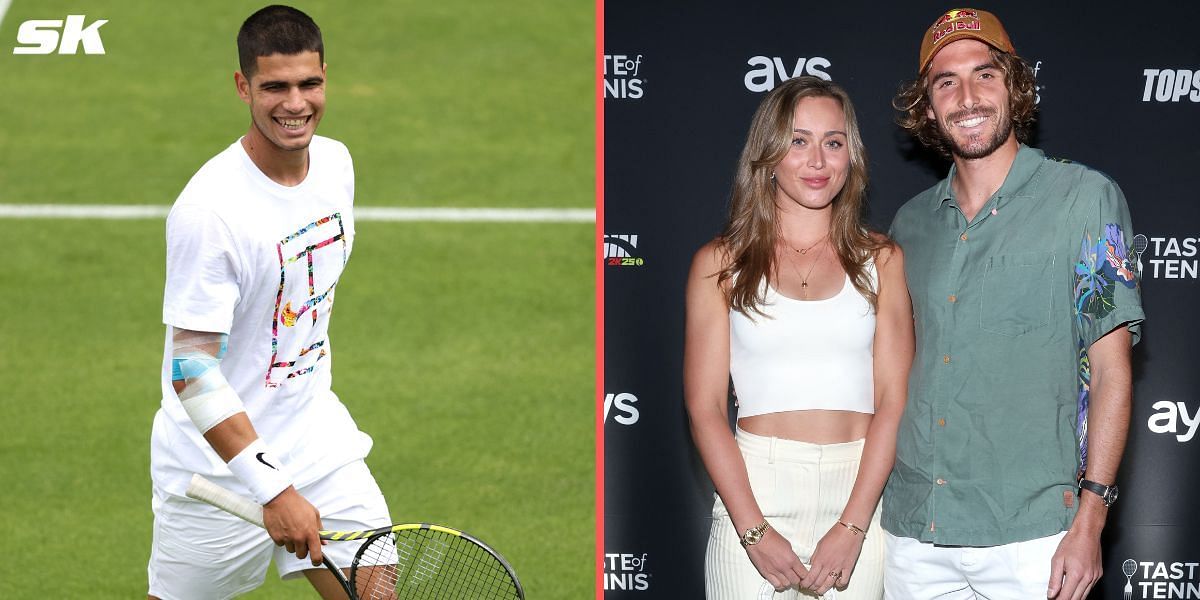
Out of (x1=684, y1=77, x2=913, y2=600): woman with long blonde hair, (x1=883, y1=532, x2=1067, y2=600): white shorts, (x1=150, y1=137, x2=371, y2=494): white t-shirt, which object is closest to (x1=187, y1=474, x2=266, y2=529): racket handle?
(x1=150, y1=137, x2=371, y2=494): white t-shirt

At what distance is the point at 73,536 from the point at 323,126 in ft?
17.3

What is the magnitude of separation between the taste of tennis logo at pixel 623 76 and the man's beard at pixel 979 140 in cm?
123

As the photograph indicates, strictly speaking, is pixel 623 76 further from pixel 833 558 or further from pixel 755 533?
pixel 833 558

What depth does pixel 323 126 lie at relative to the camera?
11875mm

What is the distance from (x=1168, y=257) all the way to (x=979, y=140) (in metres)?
1.41

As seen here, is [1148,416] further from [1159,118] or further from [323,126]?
[323,126]

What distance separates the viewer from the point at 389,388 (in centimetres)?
867

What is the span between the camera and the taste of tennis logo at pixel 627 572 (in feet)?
18.5

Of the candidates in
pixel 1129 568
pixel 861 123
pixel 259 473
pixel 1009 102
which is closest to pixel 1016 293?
pixel 1009 102

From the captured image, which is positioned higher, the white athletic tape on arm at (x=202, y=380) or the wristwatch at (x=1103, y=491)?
the white athletic tape on arm at (x=202, y=380)

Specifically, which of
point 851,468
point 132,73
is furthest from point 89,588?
point 132,73

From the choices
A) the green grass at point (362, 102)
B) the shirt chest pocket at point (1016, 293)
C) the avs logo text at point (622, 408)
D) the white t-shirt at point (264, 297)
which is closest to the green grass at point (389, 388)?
the green grass at point (362, 102)

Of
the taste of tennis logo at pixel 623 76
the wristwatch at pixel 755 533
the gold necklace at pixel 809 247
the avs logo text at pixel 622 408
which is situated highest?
the taste of tennis logo at pixel 623 76

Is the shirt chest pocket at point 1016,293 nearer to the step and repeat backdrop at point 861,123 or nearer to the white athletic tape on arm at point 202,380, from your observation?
the step and repeat backdrop at point 861,123
